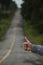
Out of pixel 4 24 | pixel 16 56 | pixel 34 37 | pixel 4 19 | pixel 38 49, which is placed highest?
pixel 4 19

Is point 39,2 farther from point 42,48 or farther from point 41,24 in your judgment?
point 42,48

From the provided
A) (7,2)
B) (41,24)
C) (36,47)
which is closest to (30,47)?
(36,47)

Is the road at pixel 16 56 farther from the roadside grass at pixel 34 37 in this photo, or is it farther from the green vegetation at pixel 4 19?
the green vegetation at pixel 4 19

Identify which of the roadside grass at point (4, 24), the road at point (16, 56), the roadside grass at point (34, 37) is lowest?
the road at point (16, 56)

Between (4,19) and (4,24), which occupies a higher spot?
(4,19)

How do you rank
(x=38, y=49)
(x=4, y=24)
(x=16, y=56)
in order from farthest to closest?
(x=4, y=24) → (x=38, y=49) → (x=16, y=56)

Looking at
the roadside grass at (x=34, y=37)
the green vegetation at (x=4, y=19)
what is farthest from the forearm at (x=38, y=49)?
the green vegetation at (x=4, y=19)

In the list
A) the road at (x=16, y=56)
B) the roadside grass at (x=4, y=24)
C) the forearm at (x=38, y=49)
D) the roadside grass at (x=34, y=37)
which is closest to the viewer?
the road at (x=16, y=56)

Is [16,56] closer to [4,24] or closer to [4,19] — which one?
[4,24]

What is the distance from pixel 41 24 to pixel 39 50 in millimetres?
22626

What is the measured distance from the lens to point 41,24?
4453 centimetres

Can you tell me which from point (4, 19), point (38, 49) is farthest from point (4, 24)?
point (38, 49)

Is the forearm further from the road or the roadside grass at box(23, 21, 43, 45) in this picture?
the roadside grass at box(23, 21, 43, 45)

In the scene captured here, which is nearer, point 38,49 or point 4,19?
point 38,49
